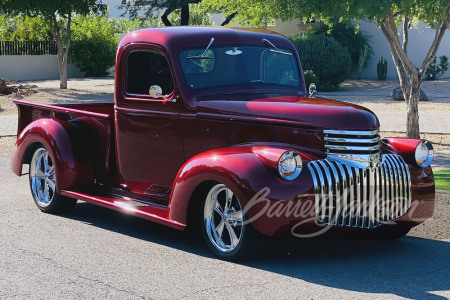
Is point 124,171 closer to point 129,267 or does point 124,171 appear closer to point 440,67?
point 129,267

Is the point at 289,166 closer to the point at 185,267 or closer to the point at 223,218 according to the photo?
the point at 223,218

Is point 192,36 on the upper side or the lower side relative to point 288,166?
upper

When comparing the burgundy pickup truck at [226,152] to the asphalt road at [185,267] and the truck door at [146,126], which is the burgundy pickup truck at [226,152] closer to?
the truck door at [146,126]

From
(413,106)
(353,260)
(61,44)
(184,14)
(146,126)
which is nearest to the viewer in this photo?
(353,260)

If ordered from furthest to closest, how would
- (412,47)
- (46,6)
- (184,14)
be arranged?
1. (184,14)
2. (412,47)
3. (46,6)

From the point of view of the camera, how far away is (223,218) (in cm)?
670

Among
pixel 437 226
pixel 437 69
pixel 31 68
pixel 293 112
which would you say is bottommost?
pixel 31 68

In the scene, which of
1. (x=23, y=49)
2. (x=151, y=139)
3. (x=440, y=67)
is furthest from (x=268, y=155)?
(x=23, y=49)

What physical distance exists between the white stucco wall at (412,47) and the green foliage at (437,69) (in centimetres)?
50

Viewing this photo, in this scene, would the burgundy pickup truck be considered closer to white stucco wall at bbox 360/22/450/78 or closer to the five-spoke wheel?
the five-spoke wheel

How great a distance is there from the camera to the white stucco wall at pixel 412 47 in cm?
3434

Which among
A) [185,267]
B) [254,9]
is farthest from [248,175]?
[254,9]

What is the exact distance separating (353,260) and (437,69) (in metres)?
28.0

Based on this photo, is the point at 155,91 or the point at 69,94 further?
the point at 69,94
